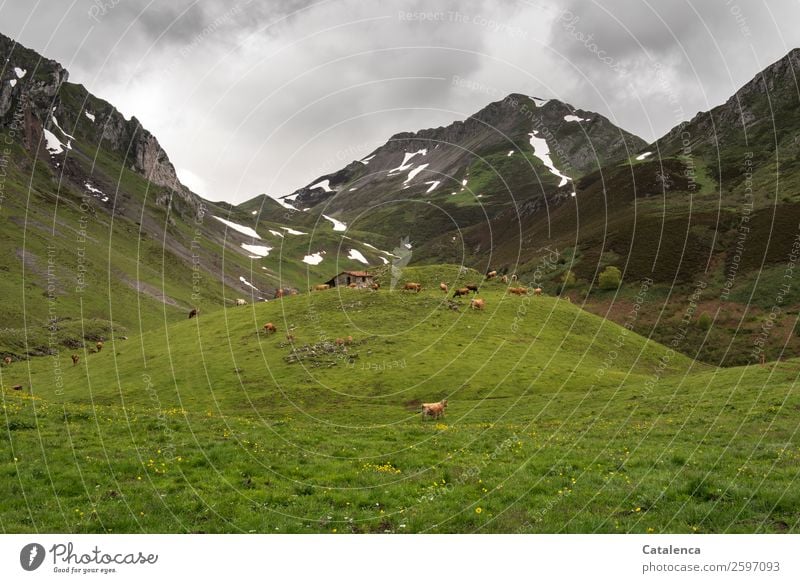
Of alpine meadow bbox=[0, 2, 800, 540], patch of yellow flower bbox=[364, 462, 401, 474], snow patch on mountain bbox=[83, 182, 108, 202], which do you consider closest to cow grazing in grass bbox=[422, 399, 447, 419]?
alpine meadow bbox=[0, 2, 800, 540]

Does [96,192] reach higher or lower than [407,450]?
higher

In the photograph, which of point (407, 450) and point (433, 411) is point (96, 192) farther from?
point (407, 450)

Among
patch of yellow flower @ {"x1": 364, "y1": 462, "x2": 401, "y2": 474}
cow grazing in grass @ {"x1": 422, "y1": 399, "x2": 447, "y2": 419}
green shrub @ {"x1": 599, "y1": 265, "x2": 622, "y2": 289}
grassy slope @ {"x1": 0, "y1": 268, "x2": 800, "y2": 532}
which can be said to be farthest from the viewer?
green shrub @ {"x1": 599, "y1": 265, "x2": 622, "y2": 289}

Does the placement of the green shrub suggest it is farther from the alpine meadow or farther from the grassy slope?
the grassy slope

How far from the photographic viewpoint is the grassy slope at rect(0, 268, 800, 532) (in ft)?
50.9

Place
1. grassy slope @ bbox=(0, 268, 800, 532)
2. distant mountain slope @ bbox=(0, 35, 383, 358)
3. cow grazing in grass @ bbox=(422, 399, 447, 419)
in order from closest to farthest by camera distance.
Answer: grassy slope @ bbox=(0, 268, 800, 532), cow grazing in grass @ bbox=(422, 399, 447, 419), distant mountain slope @ bbox=(0, 35, 383, 358)

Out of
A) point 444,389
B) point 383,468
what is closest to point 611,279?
point 444,389

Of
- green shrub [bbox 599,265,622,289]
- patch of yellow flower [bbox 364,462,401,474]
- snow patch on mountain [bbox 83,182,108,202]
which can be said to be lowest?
patch of yellow flower [bbox 364,462,401,474]

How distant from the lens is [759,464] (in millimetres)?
18922

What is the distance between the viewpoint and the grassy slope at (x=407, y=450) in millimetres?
15500

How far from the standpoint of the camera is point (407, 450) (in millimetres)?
23703
